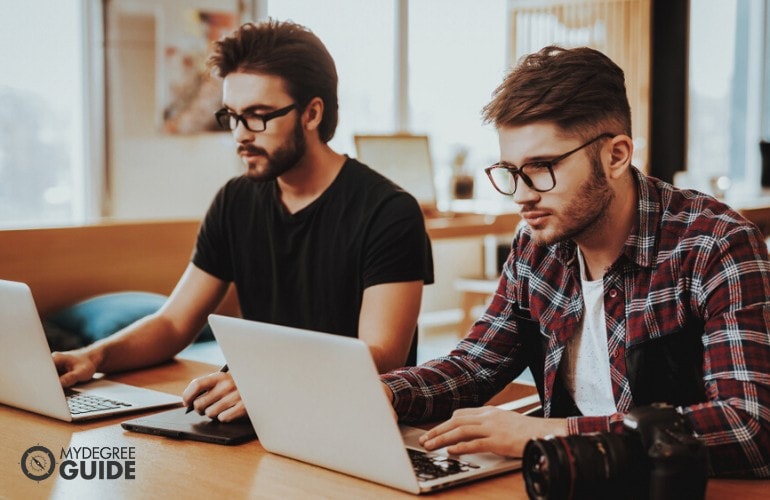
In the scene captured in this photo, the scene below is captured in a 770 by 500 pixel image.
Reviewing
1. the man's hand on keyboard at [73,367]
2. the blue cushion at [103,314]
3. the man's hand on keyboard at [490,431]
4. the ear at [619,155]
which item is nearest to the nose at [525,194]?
the ear at [619,155]

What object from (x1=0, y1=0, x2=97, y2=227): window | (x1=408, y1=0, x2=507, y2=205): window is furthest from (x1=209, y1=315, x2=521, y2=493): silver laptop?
(x1=408, y1=0, x2=507, y2=205): window

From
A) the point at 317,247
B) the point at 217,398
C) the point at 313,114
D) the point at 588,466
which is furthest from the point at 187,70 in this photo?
the point at 588,466

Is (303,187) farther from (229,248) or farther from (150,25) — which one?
(150,25)

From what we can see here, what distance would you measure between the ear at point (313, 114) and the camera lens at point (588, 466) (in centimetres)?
122

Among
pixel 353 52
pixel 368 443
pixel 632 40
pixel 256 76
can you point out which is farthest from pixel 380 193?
pixel 632 40

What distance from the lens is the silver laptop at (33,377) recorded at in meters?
1.59

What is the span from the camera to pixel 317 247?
2152 millimetres

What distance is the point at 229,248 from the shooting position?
7.51 ft

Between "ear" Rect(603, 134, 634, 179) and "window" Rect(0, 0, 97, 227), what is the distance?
319 cm

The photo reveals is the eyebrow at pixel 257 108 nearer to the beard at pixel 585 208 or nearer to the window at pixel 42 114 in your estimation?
the beard at pixel 585 208

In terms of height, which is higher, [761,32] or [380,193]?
[761,32]

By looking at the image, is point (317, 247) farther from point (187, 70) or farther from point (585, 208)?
point (187, 70)

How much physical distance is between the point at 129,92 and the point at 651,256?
11.4 ft

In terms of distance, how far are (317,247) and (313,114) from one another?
0.30 meters
